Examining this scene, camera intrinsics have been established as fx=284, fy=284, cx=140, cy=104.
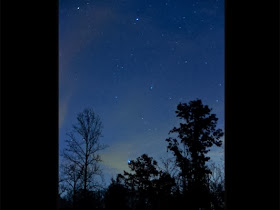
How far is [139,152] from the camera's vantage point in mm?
11742

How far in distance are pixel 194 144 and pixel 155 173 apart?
76.4 inches

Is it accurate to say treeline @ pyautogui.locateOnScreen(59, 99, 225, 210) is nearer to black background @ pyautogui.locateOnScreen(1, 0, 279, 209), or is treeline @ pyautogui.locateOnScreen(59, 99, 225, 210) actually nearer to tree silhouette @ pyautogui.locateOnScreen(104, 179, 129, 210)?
tree silhouette @ pyautogui.locateOnScreen(104, 179, 129, 210)

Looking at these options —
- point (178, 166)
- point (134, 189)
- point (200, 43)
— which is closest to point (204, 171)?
point (178, 166)

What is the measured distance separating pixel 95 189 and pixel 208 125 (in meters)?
5.45

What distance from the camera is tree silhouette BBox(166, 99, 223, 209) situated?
33.4 feet

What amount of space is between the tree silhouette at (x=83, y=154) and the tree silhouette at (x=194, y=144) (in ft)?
11.0

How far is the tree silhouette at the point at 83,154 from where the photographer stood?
8938 mm

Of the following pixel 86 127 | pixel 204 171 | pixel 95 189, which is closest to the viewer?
pixel 95 189

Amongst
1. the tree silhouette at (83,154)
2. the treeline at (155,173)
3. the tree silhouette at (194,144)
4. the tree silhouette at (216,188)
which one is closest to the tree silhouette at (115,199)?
the treeline at (155,173)

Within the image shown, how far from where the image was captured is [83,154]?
30.3 feet
